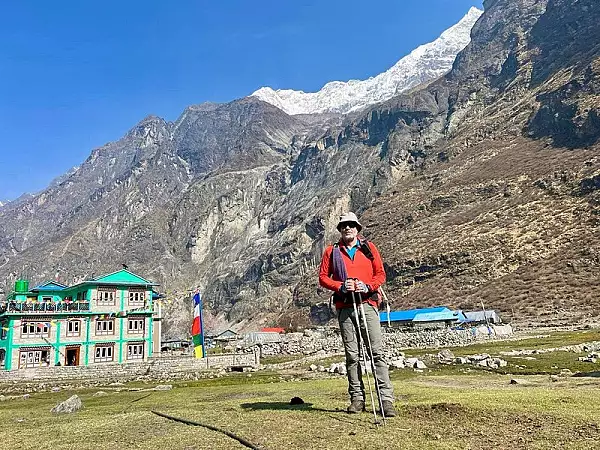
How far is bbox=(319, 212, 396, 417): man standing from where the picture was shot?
8516 mm

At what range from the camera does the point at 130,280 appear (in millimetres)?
53188

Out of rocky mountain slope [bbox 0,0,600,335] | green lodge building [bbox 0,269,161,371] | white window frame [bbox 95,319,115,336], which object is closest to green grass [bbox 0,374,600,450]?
green lodge building [bbox 0,269,161,371]

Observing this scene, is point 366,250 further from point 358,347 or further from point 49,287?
point 49,287

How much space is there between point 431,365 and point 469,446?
17130 millimetres

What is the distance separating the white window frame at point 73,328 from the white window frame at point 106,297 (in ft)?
8.41

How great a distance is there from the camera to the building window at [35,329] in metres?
47.9

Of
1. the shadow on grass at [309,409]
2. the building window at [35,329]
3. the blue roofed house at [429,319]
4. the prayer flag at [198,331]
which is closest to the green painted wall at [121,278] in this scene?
the building window at [35,329]

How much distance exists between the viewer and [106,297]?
51.0m

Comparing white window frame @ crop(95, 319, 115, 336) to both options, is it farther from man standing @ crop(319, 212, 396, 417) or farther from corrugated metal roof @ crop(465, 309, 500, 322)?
man standing @ crop(319, 212, 396, 417)

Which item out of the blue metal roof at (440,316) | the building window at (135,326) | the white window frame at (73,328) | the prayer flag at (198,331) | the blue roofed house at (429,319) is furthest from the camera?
the blue metal roof at (440,316)

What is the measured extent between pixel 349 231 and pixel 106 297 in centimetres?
4687

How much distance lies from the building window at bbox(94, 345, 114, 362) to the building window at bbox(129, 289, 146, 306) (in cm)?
473

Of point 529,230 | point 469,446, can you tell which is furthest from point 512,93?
point 469,446

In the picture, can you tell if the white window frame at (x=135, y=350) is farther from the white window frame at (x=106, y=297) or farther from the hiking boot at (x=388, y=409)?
the hiking boot at (x=388, y=409)
